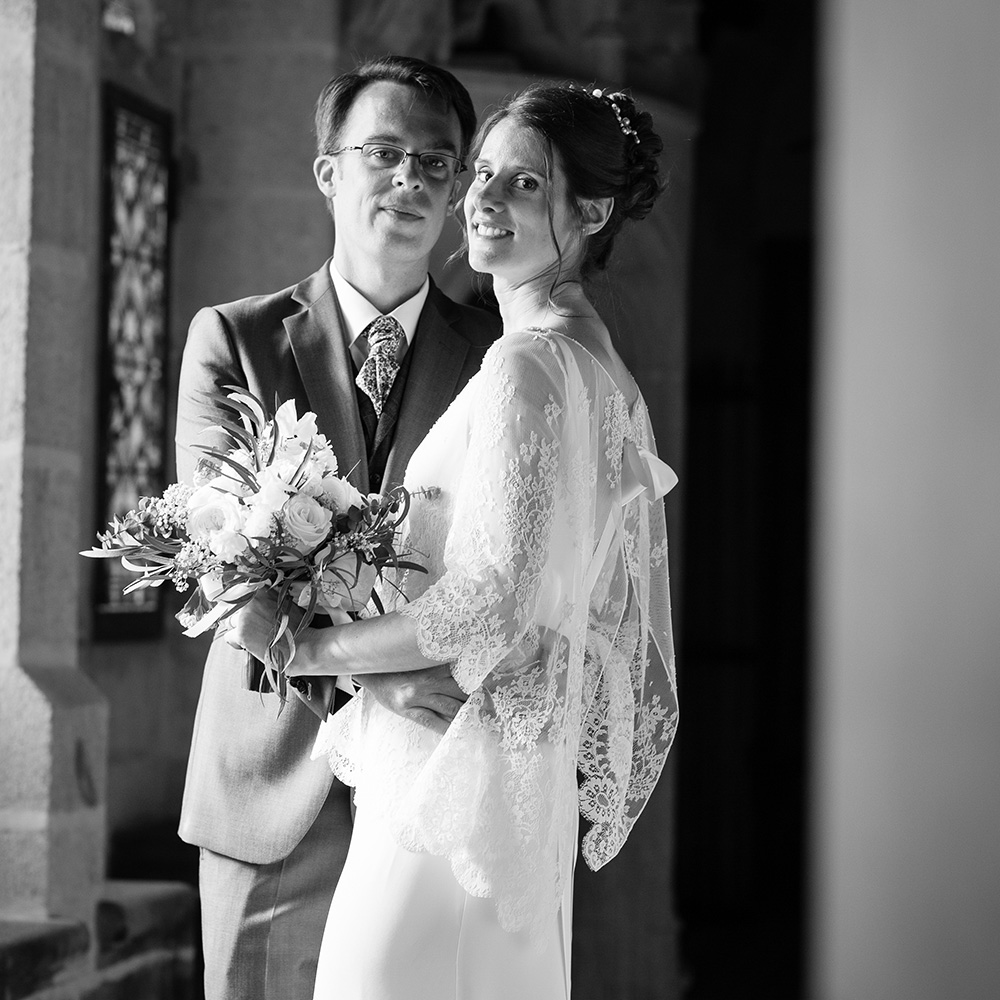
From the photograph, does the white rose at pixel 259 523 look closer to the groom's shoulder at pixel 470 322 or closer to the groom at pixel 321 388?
the groom at pixel 321 388

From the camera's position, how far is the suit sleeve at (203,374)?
2.24m

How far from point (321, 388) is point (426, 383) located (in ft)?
0.57

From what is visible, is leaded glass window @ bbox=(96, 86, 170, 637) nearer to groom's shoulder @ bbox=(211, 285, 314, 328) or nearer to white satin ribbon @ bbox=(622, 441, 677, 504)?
groom's shoulder @ bbox=(211, 285, 314, 328)

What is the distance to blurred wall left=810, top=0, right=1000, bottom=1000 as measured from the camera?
606mm

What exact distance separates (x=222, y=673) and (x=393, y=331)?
638mm

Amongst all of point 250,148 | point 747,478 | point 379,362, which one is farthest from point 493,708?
point 747,478

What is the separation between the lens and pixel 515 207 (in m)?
1.90

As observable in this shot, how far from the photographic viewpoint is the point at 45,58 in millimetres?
3338

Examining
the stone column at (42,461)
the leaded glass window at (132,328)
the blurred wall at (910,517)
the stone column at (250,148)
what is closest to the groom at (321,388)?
the stone column at (42,461)

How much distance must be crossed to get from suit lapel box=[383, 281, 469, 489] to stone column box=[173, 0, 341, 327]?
2.31 metres

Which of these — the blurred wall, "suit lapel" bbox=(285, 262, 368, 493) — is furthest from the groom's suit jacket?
the blurred wall

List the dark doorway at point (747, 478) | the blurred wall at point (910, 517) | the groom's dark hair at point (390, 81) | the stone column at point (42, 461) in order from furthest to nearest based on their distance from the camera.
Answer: the dark doorway at point (747, 478), the stone column at point (42, 461), the groom's dark hair at point (390, 81), the blurred wall at point (910, 517)

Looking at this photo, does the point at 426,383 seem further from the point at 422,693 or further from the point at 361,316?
the point at 422,693

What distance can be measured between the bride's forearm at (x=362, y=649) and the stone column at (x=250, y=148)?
9.74 ft
